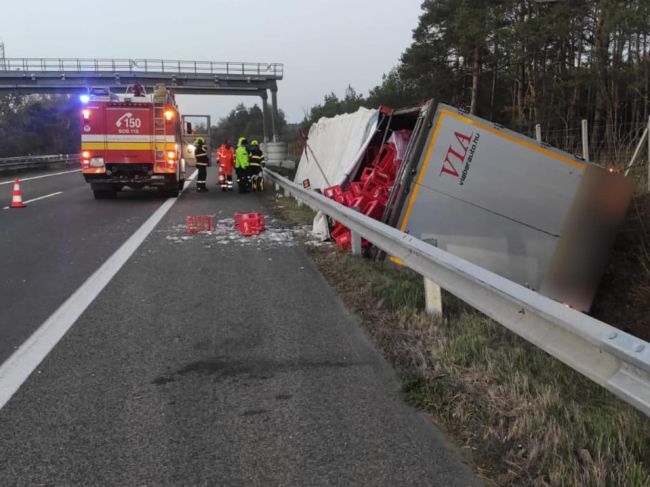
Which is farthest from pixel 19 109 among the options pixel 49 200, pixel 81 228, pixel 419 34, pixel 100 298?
pixel 100 298

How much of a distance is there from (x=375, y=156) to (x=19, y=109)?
273 ft

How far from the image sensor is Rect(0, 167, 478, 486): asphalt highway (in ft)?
9.38

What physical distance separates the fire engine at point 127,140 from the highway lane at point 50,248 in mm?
753

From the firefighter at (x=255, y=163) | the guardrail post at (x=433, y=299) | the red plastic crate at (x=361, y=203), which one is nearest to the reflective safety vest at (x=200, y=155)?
the firefighter at (x=255, y=163)

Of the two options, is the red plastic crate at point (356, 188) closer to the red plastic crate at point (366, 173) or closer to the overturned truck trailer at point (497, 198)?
the red plastic crate at point (366, 173)

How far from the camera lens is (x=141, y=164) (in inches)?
628

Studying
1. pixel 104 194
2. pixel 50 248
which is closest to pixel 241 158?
pixel 104 194

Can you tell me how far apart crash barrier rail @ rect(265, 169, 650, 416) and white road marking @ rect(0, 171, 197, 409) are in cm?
297

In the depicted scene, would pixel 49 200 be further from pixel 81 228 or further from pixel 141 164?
pixel 81 228

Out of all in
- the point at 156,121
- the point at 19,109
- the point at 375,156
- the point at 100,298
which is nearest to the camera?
the point at 100,298

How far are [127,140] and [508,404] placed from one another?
47.7 ft

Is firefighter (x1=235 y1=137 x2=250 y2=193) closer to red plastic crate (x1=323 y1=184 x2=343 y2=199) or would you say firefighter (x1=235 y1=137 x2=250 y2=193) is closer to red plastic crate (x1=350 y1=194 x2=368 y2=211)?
red plastic crate (x1=323 y1=184 x2=343 y2=199)

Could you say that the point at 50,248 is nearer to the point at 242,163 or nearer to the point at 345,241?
the point at 345,241

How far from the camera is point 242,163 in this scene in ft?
60.2
